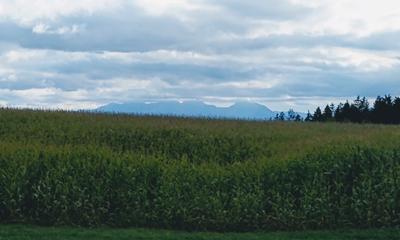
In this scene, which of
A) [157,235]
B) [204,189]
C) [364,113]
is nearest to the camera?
[157,235]

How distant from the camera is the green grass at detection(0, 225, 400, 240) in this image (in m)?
13.2

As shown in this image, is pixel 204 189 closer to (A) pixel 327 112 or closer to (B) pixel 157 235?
(B) pixel 157 235

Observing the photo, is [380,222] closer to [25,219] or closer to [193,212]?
[193,212]

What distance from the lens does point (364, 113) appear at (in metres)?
55.9

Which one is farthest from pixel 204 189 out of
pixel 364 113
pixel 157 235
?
pixel 364 113

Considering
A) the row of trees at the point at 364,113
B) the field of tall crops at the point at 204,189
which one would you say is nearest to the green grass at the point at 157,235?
the field of tall crops at the point at 204,189

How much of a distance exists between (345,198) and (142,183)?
4.60 m

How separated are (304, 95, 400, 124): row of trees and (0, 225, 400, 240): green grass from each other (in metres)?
37.0

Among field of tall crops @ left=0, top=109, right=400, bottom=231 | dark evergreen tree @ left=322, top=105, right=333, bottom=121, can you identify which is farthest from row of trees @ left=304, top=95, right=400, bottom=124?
field of tall crops @ left=0, top=109, right=400, bottom=231

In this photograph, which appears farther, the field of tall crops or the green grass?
the field of tall crops

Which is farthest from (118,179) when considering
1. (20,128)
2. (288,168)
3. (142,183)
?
(20,128)

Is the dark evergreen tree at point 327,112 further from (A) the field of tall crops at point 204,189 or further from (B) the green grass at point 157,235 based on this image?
(B) the green grass at point 157,235

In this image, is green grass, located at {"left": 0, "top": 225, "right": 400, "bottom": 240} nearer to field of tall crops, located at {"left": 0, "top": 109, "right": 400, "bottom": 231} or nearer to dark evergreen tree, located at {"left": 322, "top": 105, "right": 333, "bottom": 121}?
field of tall crops, located at {"left": 0, "top": 109, "right": 400, "bottom": 231}

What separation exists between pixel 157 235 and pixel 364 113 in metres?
44.6
